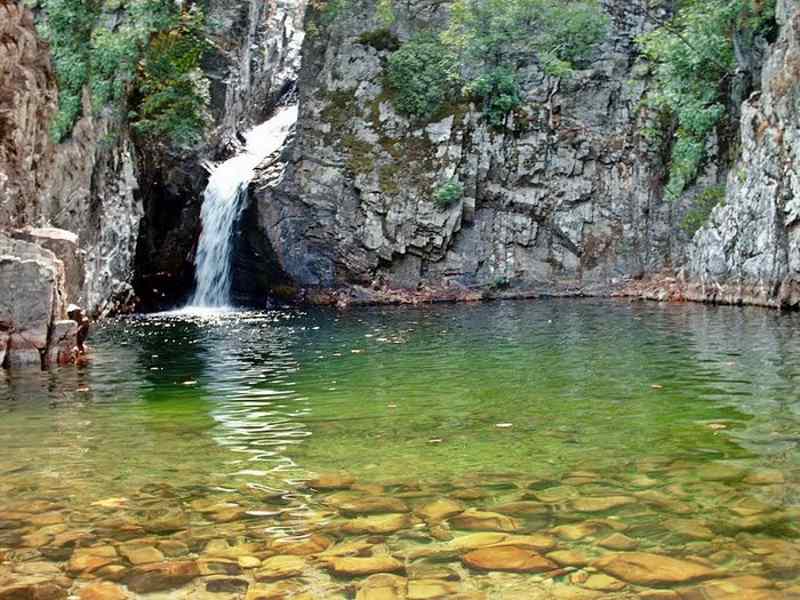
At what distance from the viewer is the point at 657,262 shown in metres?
33.2

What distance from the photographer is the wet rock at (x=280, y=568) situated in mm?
4062

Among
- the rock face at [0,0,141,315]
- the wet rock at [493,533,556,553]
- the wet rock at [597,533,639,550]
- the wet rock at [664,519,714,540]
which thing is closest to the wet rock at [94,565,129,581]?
the wet rock at [493,533,556,553]

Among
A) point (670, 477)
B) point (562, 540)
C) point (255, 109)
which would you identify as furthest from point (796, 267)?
point (255, 109)

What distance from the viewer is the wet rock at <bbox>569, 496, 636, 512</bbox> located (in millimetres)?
4898

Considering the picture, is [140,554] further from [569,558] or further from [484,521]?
[569,558]

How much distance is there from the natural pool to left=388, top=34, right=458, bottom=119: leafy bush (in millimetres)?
23222

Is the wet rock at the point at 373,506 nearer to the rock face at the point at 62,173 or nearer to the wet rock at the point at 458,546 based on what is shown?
the wet rock at the point at 458,546

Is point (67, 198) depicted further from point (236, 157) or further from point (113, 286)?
point (236, 157)

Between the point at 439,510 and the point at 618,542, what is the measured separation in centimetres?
118

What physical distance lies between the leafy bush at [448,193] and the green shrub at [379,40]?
742 centimetres

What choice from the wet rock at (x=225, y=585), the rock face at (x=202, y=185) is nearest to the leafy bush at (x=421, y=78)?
the rock face at (x=202, y=185)

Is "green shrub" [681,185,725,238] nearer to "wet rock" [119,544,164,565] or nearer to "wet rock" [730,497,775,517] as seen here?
"wet rock" [730,497,775,517]

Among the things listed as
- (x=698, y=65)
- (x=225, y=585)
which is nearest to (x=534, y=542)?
(x=225, y=585)

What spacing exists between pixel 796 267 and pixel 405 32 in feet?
70.2
